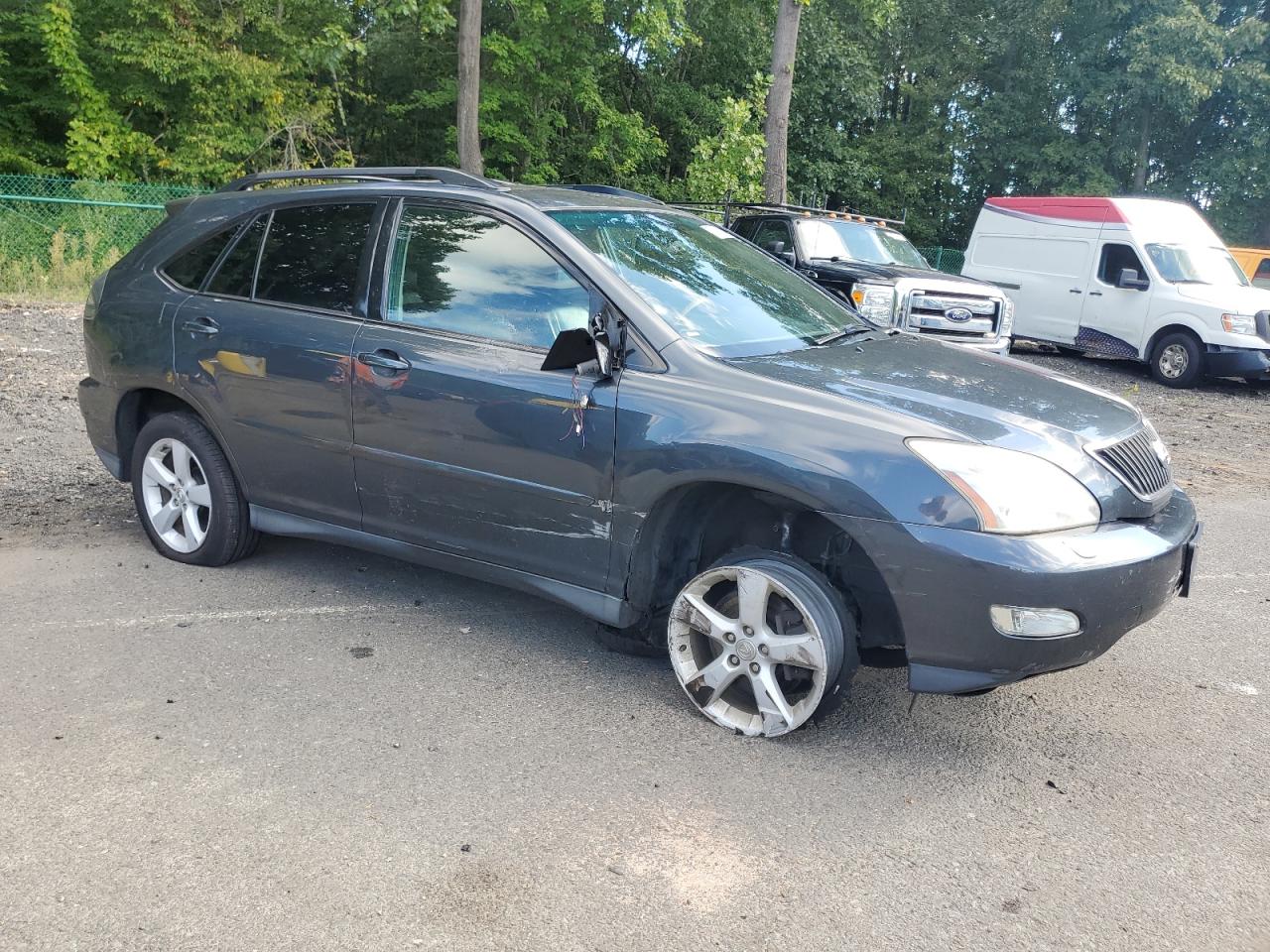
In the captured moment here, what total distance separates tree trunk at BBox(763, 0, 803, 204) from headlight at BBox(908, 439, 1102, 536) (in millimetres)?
14791

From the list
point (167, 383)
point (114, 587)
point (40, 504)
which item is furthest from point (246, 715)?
point (40, 504)

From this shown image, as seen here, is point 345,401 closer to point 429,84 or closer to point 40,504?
point 40,504

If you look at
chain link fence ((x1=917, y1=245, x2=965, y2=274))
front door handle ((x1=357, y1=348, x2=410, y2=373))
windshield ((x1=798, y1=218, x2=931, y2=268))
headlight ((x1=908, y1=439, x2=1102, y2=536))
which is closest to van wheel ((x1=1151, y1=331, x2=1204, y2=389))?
windshield ((x1=798, y1=218, x2=931, y2=268))

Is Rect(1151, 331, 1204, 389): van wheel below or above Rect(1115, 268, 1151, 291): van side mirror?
below

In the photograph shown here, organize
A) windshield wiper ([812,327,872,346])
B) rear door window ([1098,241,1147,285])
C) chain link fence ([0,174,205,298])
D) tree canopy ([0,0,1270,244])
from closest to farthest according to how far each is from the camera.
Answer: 1. windshield wiper ([812,327,872,346])
2. chain link fence ([0,174,205,298])
3. rear door window ([1098,241,1147,285])
4. tree canopy ([0,0,1270,244])

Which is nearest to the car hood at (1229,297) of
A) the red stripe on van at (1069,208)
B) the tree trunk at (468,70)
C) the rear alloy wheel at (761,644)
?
the red stripe on van at (1069,208)

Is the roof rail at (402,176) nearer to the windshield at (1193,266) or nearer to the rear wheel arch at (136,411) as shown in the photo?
the rear wheel arch at (136,411)

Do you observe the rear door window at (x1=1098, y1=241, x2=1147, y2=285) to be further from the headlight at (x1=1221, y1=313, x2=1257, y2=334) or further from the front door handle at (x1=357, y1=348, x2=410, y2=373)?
the front door handle at (x1=357, y1=348, x2=410, y2=373)

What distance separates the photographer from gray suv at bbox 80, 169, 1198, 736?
10.5ft

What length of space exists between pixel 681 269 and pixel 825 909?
8.01ft

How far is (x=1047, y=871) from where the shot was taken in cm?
288

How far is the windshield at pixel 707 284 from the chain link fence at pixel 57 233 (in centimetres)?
1214

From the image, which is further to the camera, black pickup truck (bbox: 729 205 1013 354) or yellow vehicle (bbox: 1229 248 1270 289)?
yellow vehicle (bbox: 1229 248 1270 289)

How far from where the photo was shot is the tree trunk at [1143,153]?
30938 mm
